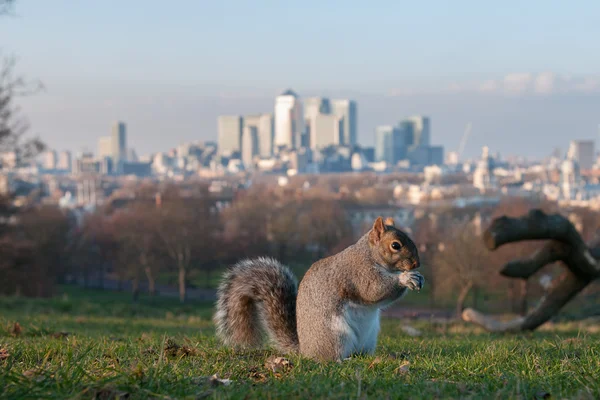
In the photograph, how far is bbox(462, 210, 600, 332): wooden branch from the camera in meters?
9.78

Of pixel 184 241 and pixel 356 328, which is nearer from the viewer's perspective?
pixel 356 328

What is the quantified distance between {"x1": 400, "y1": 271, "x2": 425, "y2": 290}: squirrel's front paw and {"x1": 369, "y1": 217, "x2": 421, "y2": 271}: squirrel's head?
11 cm

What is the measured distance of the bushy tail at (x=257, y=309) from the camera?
18.2 feet

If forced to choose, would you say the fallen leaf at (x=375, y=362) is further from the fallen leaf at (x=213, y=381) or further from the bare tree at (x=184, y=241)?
the bare tree at (x=184, y=241)

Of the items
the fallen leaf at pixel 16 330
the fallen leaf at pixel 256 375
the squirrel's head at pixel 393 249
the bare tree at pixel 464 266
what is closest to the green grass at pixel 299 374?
the fallen leaf at pixel 256 375

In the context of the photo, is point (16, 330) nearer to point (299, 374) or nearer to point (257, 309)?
point (257, 309)

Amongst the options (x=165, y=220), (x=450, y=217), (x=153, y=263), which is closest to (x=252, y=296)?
(x=153, y=263)

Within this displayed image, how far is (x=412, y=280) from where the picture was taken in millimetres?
4859

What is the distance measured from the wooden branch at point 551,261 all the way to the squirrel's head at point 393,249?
4.74 metres

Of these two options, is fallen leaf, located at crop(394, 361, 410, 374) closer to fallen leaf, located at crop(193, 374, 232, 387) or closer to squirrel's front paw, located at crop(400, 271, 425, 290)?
Answer: squirrel's front paw, located at crop(400, 271, 425, 290)

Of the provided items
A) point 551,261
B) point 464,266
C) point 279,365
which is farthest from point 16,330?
point 464,266

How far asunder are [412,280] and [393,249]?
0.85ft

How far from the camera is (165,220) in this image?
55312 mm

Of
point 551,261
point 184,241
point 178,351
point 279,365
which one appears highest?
point 279,365
